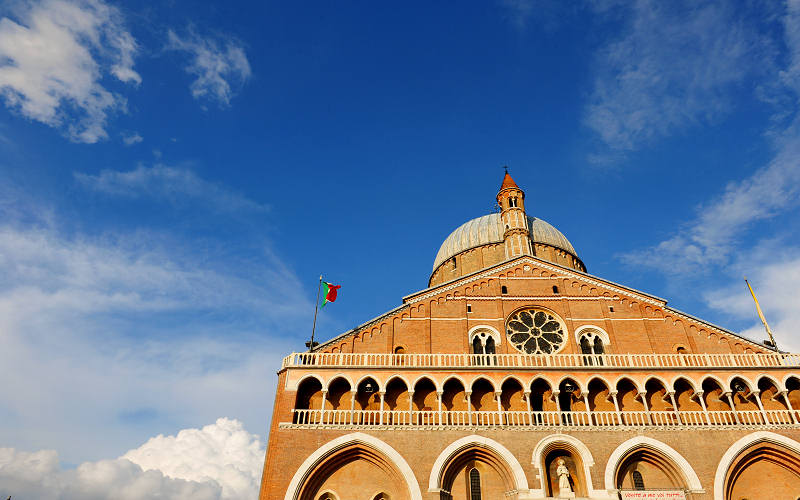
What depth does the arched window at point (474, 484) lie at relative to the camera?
24219mm

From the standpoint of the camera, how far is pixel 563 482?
23031 millimetres

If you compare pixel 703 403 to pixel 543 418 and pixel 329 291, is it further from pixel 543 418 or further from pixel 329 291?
pixel 329 291

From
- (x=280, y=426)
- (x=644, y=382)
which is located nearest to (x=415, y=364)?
(x=280, y=426)

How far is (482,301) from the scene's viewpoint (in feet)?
99.1

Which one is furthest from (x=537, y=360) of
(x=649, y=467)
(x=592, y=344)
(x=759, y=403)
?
(x=759, y=403)

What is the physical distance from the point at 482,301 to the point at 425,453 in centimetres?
981

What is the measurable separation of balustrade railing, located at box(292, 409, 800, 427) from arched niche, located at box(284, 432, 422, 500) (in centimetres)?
107

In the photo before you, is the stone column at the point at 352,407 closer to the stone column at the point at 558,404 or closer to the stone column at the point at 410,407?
the stone column at the point at 410,407

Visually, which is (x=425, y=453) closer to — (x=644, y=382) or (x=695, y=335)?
(x=644, y=382)

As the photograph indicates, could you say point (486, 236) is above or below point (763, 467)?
above

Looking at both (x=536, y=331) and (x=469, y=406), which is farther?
(x=536, y=331)

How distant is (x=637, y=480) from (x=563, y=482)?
4394 mm

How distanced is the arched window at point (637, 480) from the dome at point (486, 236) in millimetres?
22197

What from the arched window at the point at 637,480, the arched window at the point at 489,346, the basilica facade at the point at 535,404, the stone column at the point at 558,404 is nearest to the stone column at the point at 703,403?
the basilica facade at the point at 535,404
